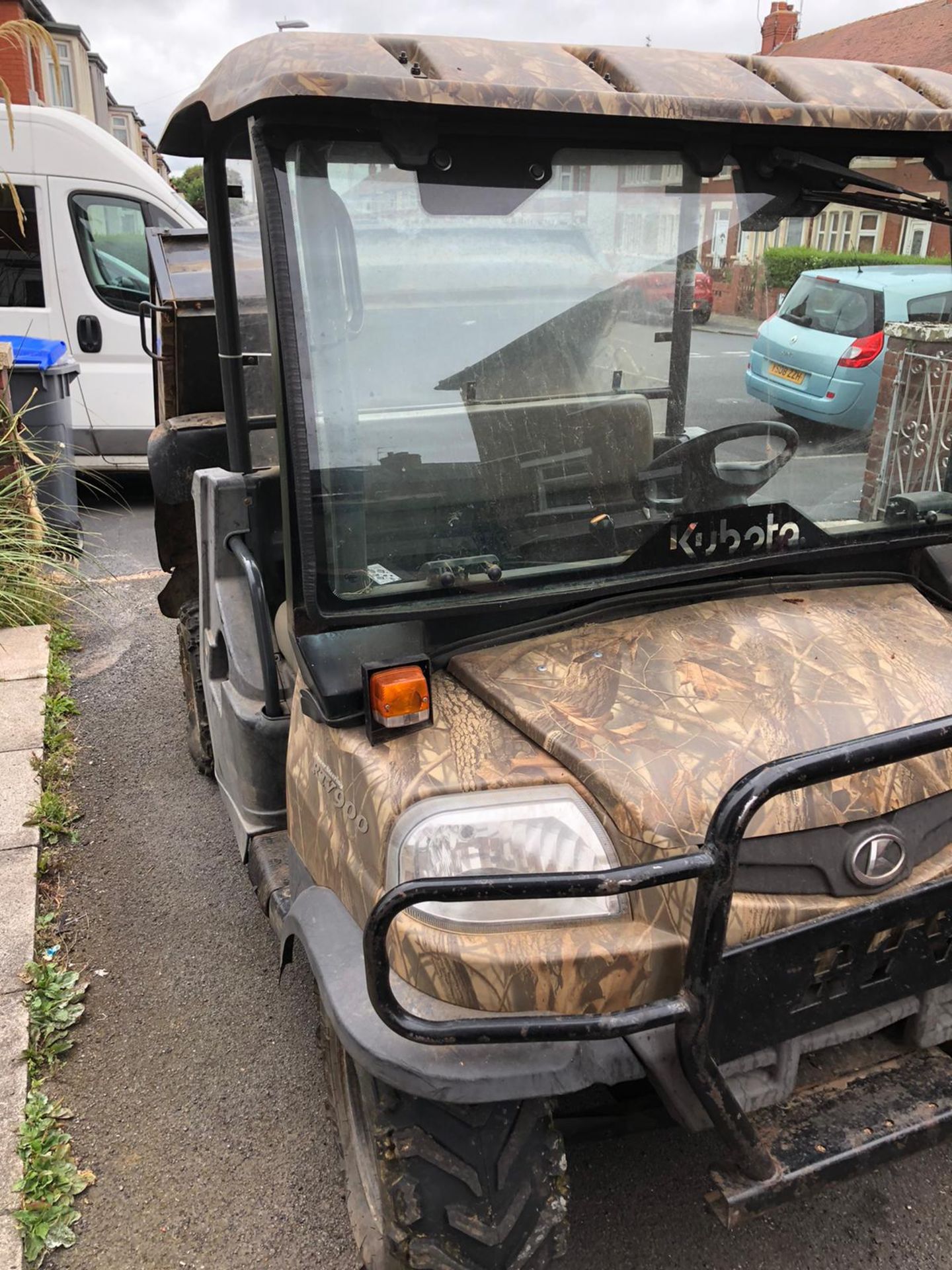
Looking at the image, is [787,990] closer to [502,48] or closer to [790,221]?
[790,221]

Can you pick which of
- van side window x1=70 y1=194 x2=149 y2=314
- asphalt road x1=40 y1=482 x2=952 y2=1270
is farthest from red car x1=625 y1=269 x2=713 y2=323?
van side window x1=70 y1=194 x2=149 y2=314

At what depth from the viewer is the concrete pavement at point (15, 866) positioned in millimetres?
2496

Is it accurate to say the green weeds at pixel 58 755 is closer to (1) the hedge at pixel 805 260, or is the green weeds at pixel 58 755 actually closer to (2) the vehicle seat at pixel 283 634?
(2) the vehicle seat at pixel 283 634

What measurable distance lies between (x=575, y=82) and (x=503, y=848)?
1.43 metres

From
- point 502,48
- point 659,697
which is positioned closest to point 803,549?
point 659,697

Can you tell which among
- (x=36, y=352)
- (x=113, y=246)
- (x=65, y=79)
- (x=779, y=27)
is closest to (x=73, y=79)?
(x=65, y=79)

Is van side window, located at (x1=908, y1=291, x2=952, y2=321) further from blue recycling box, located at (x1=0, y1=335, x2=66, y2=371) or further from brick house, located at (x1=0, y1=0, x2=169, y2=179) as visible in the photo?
A: brick house, located at (x1=0, y1=0, x2=169, y2=179)

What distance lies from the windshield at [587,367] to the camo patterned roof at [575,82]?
15 cm

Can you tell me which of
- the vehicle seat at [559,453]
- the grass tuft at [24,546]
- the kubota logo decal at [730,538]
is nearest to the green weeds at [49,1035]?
the grass tuft at [24,546]

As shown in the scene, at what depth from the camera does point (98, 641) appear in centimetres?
603

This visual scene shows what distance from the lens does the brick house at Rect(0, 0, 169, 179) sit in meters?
24.4

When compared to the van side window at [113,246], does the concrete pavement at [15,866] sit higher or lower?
lower

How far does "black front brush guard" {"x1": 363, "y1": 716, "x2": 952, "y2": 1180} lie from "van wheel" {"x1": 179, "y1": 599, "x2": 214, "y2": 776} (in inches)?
108

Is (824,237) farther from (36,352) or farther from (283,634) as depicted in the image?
(36,352)
